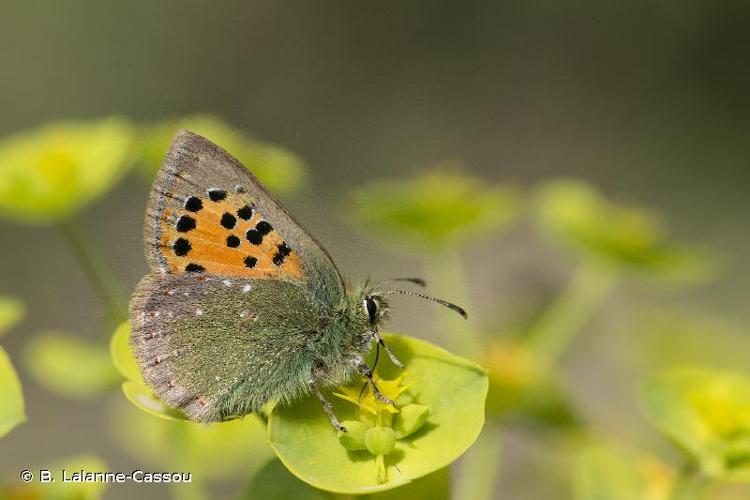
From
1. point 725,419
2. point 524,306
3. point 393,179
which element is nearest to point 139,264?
point 393,179

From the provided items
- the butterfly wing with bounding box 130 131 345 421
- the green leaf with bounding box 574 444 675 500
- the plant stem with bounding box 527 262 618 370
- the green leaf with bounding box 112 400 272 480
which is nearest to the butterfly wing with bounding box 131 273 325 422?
the butterfly wing with bounding box 130 131 345 421

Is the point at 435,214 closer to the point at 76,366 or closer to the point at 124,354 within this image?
the point at 76,366

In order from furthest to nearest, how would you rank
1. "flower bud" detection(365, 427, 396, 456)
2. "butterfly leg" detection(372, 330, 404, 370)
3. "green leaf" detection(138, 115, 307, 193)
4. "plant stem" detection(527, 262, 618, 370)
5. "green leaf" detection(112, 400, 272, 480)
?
"plant stem" detection(527, 262, 618, 370) → "green leaf" detection(138, 115, 307, 193) → "green leaf" detection(112, 400, 272, 480) → "butterfly leg" detection(372, 330, 404, 370) → "flower bud" detection(365, 427, 396, 456)

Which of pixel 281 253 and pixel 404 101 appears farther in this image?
pixel 404 101

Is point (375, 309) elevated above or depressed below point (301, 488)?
above

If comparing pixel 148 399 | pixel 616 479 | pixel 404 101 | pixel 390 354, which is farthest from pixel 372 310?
pixel 404 101

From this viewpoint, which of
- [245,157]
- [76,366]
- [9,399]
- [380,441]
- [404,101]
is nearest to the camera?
[9,399]

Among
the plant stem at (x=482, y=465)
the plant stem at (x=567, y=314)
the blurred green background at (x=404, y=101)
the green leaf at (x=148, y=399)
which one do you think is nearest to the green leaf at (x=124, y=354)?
the green leaf at (x=148, y=399)

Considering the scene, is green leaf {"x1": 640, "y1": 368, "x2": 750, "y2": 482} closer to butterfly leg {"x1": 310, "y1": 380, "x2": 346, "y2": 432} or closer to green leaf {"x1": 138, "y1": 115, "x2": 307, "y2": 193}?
butterfly leg {"x1": 310, "y1": 380, "x2": 346, "y2": 432}
